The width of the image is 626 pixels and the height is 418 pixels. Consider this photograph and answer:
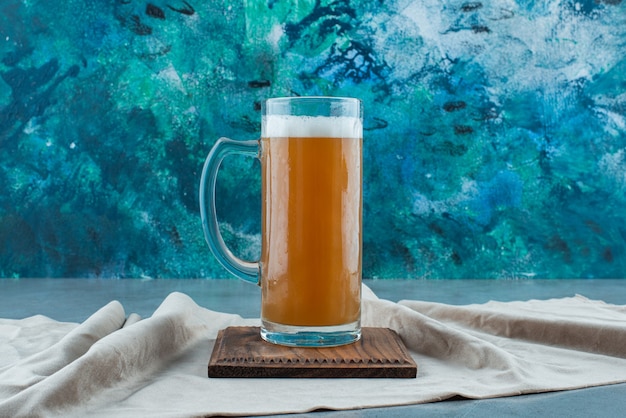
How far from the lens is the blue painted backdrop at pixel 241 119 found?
222 centimetres

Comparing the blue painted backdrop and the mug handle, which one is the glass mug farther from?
the blue painted backdrop

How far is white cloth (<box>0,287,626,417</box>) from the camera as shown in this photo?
0.79 metres

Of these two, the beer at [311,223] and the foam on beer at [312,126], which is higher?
the foam on beer at [312,126]

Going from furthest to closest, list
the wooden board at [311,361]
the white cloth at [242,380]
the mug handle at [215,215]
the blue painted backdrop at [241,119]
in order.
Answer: the blue painted backdrop at [241,119]
the mug handle at [215,215]
the wooden board at [311,361]
the white cloth at [242,380]

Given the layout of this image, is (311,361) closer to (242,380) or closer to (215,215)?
(242,380)

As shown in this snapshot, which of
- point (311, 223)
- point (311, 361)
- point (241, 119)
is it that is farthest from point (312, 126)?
point (241, 119)

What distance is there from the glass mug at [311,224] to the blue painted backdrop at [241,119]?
3.95 ft

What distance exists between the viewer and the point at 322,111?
3.30 ft

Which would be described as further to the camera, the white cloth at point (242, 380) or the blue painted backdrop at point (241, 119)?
the blue painted backdrop at point (241, 119)

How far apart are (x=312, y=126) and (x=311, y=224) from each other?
0.13 meters

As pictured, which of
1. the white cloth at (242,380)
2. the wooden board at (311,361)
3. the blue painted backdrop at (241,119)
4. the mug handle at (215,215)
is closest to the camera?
the white cloth at (242,380)

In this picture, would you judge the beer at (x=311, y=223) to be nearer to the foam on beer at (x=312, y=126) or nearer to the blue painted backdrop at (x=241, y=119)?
the foam on beer at (x=312, y=126)

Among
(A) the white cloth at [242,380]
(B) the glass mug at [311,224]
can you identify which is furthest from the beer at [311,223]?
(A) the white cloth at [242,380]

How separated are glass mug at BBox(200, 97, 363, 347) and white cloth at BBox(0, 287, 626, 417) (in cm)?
11
